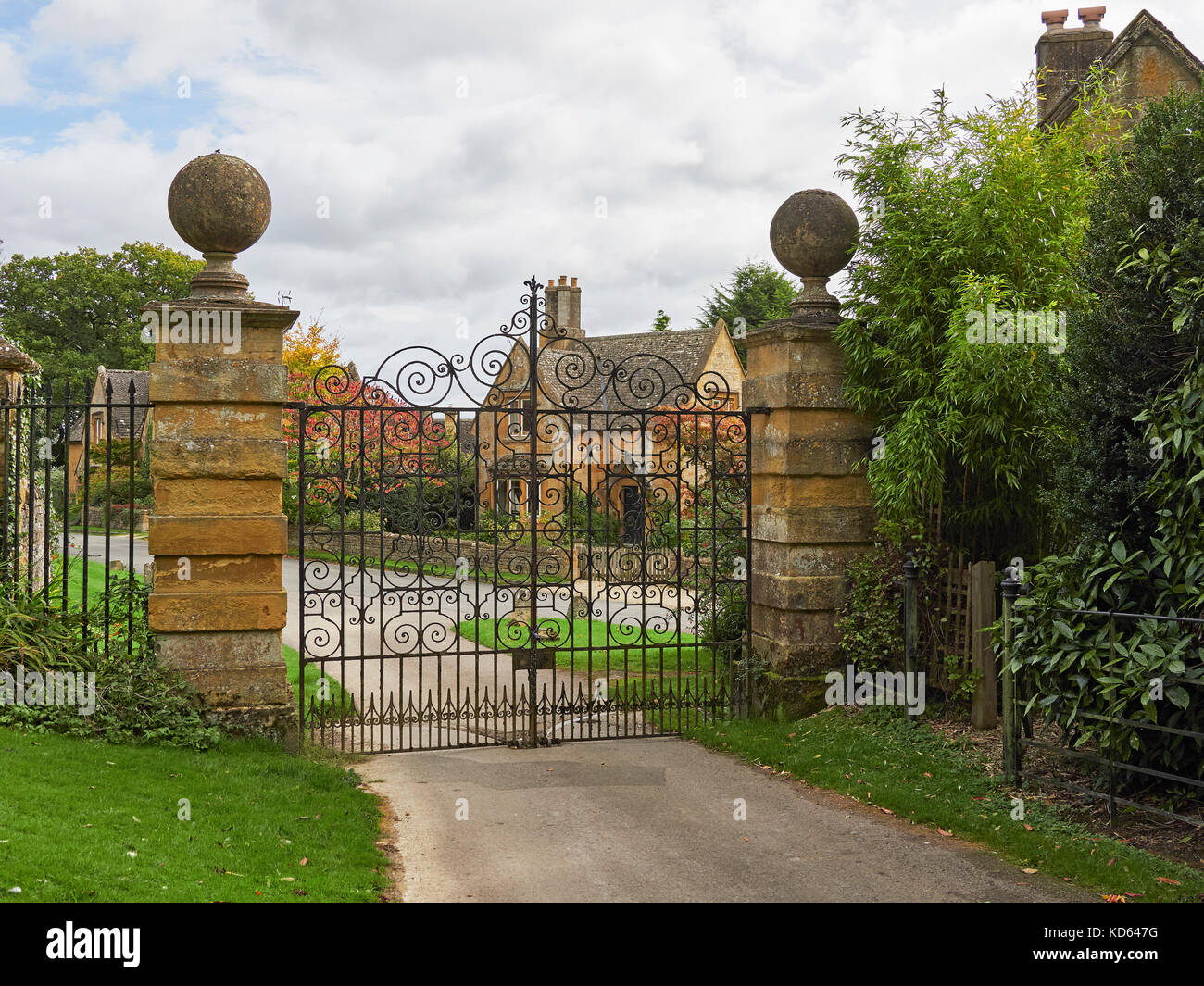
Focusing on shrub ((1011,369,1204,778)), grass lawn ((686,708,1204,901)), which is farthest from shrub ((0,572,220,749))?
shrub ((1011,369,1204,778))

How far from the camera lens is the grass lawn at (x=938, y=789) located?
5.28m

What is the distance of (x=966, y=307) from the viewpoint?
23.9ft

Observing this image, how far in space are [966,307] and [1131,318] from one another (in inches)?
52.8

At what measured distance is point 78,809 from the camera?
5.42 m

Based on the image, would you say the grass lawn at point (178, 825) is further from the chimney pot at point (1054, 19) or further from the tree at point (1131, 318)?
the chimney pot at point (1054, 19)

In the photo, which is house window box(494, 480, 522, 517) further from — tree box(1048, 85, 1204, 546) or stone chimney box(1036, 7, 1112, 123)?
stone chimney box(1036, 7, 1112, 123)

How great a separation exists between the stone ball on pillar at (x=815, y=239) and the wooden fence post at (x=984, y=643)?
8.61 ft

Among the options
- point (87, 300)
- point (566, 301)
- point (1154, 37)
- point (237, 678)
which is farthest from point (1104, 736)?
point (87, 300)

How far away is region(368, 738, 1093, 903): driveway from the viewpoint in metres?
5.30

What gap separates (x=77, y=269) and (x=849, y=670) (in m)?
43.4

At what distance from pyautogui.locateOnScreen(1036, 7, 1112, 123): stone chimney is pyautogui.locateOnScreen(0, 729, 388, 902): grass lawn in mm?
14867

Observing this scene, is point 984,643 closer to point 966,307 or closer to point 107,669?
point 966,307
